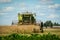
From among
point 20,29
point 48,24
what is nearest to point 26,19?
point 20,29

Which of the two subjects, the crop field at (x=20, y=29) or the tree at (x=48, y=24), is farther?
the crop field at (x=20, y=29)

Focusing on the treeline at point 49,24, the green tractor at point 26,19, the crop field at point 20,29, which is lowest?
the crop field at point 20,29

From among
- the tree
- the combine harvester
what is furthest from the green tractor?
the tree

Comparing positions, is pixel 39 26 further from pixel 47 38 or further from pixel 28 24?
pixel 47 38

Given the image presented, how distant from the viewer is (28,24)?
8234 mm

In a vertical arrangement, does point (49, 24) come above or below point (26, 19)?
below

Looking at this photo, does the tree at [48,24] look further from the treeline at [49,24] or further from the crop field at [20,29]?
the crop field at [20,29]

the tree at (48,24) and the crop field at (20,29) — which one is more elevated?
the tree at (48,24)

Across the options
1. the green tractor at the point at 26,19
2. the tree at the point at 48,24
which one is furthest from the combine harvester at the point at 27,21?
the tree at the point at 48,24

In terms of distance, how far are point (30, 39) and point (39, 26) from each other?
1.85 metres

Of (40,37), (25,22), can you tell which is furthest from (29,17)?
(40,37)

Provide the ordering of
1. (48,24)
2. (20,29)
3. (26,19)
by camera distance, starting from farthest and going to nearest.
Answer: (26,19) → (20,29) → (48,24)

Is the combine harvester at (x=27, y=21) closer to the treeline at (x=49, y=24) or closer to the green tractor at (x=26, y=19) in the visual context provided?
the green tractor at (x=26, y=19)

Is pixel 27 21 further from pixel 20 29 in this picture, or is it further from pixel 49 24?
pixel 49 24
